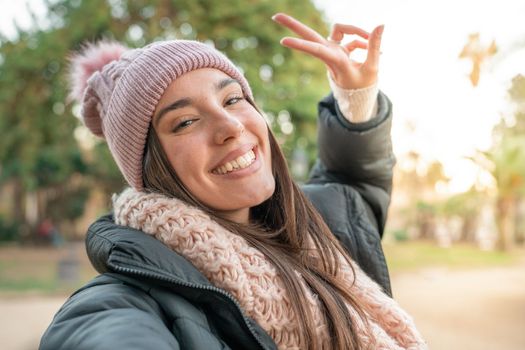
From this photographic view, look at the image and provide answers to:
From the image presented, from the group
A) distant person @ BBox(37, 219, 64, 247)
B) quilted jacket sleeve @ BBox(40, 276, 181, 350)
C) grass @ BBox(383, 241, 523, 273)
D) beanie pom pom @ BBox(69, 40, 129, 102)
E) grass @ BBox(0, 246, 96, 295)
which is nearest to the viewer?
quilted jacket sleeve @ BBox(40, 276, 181, 350)

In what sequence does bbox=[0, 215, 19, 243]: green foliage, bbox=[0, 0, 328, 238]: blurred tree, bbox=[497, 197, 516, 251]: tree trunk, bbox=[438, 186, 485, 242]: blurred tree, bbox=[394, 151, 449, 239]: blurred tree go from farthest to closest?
bbox=[394, 151, 449, 239]: blurred tree, bbox=[438, 186, 485, 242]: blurred tree, bbox=[0, 215, 19, 243]: green foliage, bbox=[497, 197, 516, 251]: tree trunk, bbox=[0, 0, 328, 238]: blurred tree

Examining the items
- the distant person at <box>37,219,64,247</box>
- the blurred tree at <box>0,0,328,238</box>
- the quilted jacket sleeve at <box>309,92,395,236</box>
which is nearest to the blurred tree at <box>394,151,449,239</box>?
the blurred tree at <box>0,0,328,238</box>

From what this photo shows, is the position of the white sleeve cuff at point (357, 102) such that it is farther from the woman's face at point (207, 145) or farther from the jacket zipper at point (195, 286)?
the jacket zipper at point (195, 286)

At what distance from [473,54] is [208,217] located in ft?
9.57

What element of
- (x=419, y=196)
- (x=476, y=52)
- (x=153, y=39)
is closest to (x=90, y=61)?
(x=476, y=52)

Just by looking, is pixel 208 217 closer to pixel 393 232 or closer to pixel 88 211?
pixel 88 211

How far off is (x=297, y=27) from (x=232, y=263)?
685 millimetres

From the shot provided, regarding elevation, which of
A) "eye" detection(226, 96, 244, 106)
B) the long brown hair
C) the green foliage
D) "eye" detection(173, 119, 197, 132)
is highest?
"eye" detection(226, 96, 244, 106)

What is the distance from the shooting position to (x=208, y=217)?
1170 mm

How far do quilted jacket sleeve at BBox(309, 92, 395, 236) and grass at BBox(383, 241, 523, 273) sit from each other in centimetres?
1006

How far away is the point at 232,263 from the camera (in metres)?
1.08

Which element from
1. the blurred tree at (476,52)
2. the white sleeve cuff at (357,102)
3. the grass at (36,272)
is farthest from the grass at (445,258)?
the white sleeve cuff at (357,102)

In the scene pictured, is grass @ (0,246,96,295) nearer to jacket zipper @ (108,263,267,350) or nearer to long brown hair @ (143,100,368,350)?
long brown hair @ (143,100,368,350)

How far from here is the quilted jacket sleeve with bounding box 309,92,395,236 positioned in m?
1.55
